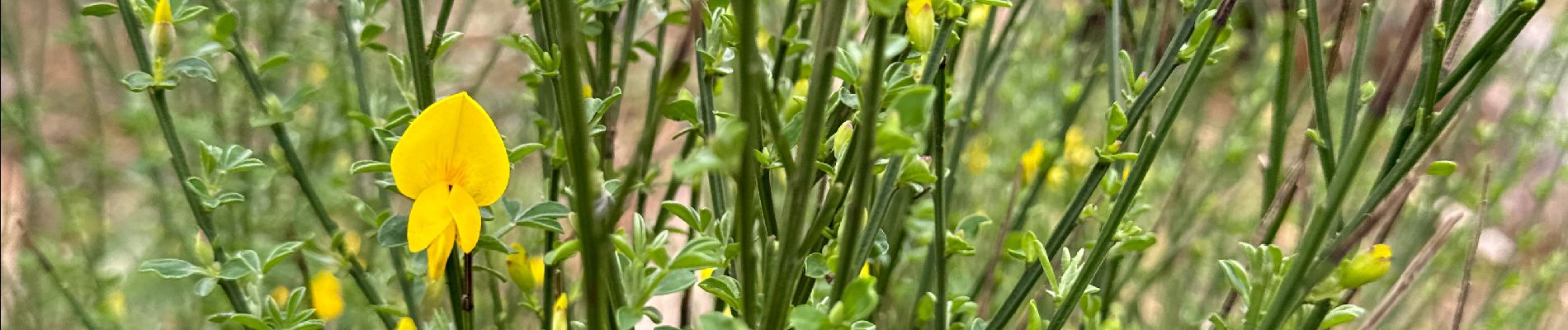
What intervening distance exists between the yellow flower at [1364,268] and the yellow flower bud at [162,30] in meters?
0.60

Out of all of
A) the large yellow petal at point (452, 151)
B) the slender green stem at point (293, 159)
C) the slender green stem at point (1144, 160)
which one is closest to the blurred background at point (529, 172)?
the slender green stem at point (293, 159)

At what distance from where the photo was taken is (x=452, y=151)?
0.43m

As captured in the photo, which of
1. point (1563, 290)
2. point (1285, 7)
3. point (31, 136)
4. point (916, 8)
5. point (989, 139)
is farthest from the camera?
point (1563, 290)

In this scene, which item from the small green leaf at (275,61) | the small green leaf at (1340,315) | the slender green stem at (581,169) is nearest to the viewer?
the slender green stem at (581,169)

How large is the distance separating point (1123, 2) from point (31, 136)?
4.03 ft

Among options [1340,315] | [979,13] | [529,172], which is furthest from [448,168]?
[529,172]

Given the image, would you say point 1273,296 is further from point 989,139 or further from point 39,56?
point 39,56

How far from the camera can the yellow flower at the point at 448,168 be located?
0.42 meters

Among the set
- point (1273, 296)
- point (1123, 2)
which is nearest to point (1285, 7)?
point (1273, 296)

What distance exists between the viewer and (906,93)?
0.30m

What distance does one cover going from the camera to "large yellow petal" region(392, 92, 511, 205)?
0.42 metres

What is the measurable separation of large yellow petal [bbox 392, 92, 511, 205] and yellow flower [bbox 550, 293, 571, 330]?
13cm

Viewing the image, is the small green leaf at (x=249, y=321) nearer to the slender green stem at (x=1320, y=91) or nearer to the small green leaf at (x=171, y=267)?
the small green leaf at (x=171, y=267)

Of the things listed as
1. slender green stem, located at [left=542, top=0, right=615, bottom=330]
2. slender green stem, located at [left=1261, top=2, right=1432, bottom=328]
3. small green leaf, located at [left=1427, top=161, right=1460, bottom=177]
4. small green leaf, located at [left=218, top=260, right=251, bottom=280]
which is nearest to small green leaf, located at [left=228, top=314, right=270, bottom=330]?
small green leaf, located at [left=218, top=260, right=251, bottom=280]
